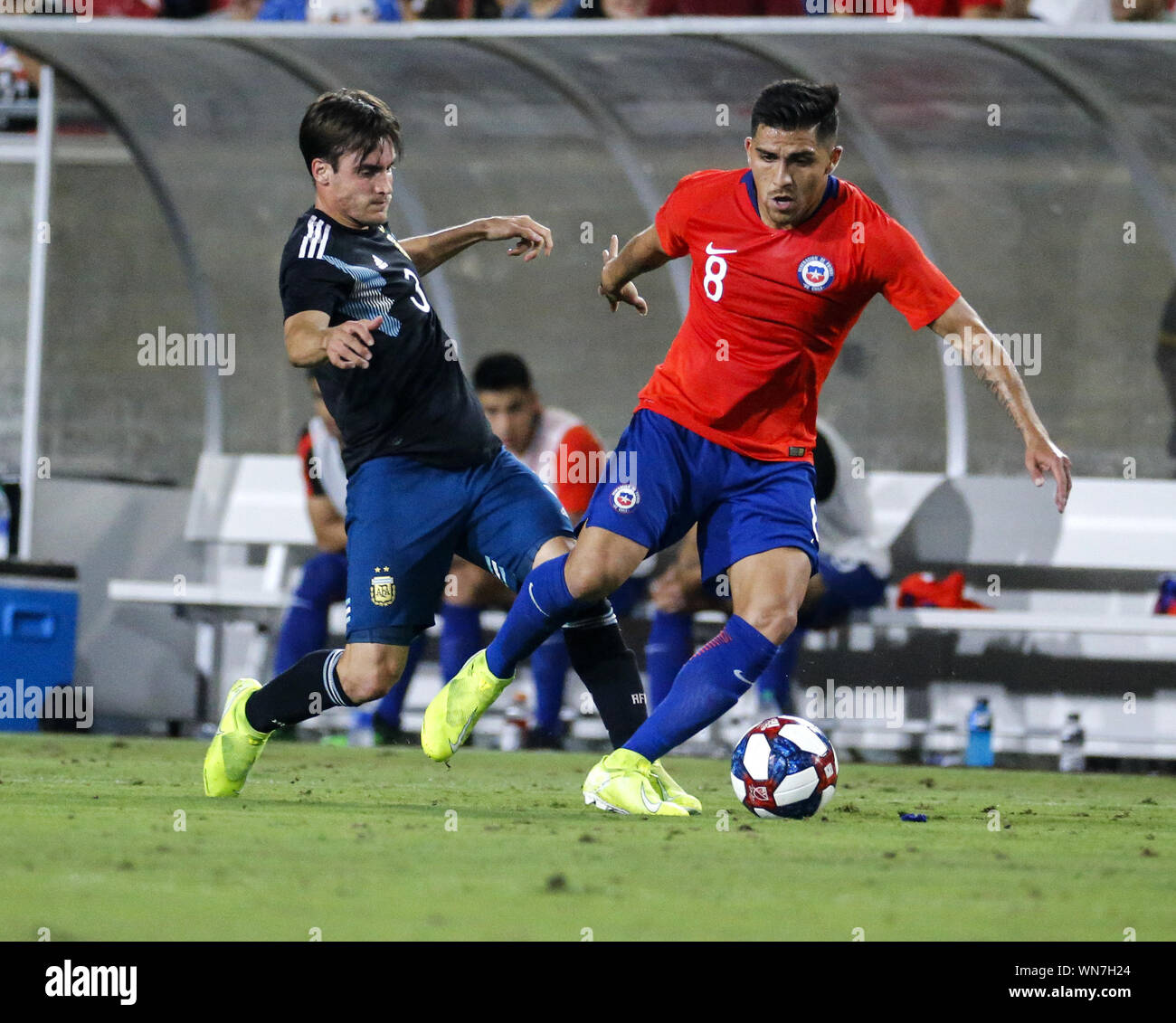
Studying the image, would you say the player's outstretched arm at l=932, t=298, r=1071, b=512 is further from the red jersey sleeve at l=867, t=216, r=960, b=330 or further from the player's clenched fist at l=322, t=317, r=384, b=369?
the player's clenched fist at l=322, t=317, r=384, b=369

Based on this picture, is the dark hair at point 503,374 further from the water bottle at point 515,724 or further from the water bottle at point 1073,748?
the water bottle at point 1073,748

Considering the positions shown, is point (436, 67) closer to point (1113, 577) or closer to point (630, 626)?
point (630, 626)

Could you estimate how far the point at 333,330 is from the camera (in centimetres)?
433

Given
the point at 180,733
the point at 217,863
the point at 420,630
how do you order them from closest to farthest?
the point at 217,863 → the point at 420,630 → the point at 180,733

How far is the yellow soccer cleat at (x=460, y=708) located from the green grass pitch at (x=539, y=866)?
0.19 m

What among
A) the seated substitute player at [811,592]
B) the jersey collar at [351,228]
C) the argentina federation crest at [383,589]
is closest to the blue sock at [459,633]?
the seated substitute player at [811,592]

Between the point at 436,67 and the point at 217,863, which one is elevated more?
the point at 436,67

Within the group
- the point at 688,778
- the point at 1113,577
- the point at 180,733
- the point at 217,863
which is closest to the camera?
the point at 217,863

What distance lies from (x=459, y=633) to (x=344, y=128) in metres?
3.65

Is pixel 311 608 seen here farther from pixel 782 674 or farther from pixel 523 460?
pixel 782 674

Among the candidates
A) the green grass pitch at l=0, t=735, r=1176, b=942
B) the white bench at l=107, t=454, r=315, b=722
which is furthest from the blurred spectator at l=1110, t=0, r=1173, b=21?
the white bench at l=107, t=454, r=315, b=722
